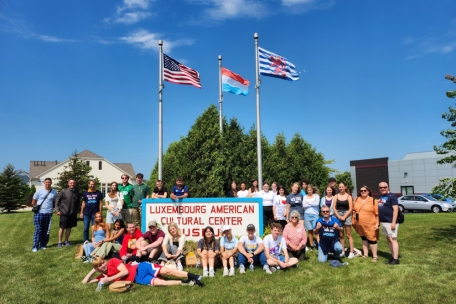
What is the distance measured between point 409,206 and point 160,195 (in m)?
21.0

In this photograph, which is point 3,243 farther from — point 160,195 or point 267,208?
point 267,208

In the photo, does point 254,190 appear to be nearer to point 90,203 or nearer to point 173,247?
point 173,247

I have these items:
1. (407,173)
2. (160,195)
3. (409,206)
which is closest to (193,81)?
(160,195)

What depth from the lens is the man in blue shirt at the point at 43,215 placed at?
8930 mm

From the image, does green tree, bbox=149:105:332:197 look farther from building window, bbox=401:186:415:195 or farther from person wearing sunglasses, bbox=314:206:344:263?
building window, bbox=401:186:415:195

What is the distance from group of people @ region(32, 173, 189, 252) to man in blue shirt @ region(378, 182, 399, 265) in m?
4.74

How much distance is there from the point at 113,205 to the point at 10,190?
1115 inches

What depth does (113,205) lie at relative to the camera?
352 inches

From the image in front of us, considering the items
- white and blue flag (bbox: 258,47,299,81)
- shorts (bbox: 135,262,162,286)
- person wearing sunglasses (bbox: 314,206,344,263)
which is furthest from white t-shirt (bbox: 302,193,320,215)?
white and blue flag (bbox: 258,47,299,81)

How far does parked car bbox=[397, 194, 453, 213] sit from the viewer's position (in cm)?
2233

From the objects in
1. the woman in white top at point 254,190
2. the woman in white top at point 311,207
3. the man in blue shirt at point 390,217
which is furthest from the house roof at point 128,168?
the man in blue shirt at point 390,217

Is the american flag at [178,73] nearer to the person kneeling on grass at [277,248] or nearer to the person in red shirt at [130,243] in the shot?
the person in red shirt at [130,243]

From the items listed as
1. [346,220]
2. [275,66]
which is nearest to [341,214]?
[346,220]

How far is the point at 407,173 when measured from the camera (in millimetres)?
38031
